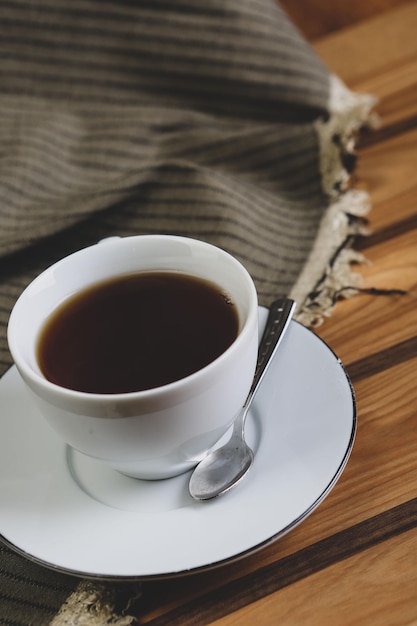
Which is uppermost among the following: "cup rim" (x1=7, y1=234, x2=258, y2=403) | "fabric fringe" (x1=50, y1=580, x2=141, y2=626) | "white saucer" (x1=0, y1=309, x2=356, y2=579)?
"cup rim" (x1=7, y1=234, x2=258, y2=403)

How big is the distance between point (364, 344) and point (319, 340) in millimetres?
70

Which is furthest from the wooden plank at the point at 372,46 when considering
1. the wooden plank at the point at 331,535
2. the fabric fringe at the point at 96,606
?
the fabric fringe at the point at 96,606

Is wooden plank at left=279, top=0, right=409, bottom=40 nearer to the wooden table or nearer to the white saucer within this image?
the wooden table

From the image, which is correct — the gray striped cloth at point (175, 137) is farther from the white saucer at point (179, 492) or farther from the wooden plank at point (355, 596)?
the wooden plank at point (355, 596)

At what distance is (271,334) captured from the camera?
58 cm

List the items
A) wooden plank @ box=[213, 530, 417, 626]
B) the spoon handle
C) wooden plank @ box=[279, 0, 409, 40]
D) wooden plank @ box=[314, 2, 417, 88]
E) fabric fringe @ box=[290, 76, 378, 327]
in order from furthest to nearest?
wooden plank @ box=[279, 0, 409, 40], wooden plank @ box=[314, 2, 417, 88], fabric fringe @ box=[290, 76, 378, 327], the spoon handle, wooden plank @ box=[213, 530, 417, 626]

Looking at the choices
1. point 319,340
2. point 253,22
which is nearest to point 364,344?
point 319,340

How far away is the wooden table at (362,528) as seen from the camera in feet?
1.44

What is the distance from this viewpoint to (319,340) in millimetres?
571

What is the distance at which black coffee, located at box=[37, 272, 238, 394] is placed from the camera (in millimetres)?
502

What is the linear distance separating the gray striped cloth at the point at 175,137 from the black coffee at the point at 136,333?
147 millimetres

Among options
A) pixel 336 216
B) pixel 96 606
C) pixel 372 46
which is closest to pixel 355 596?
pixel 96 606

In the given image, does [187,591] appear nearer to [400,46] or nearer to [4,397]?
[4,397]

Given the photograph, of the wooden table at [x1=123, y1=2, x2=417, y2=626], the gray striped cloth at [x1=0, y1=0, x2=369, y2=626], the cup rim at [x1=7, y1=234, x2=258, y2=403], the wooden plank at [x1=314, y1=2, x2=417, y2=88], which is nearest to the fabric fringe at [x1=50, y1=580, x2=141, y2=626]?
the wooden table at [x1=123, y1=2, x2=417, y2=626]
